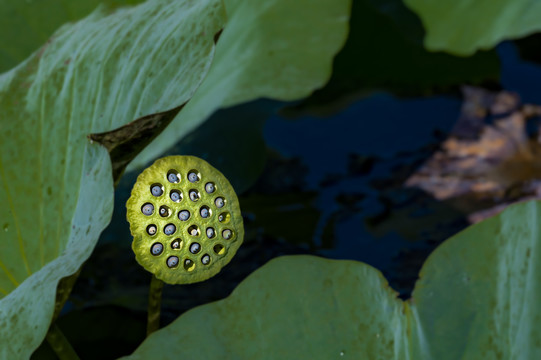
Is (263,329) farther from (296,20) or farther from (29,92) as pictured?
(296,20)

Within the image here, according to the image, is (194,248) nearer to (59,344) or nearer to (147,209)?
(147,209)

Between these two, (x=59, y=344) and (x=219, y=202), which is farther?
(x=59, y=344)

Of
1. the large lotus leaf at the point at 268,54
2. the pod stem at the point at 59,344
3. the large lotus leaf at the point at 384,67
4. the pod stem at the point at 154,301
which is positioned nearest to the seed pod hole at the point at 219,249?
the pod stem at the point at 154,301

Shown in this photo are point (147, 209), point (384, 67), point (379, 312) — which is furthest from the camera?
point (384, 67)

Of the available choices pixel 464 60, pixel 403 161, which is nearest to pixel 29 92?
pixel 403 161

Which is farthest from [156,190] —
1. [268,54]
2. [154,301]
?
[268,54]

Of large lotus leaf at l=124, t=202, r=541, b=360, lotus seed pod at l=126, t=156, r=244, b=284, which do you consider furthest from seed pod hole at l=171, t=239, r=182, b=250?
large lotus leaf at l=124, t=202, r=541, b=360

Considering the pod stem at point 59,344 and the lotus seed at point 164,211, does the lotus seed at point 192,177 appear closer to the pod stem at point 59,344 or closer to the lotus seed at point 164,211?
the lotus seed at point 164,211
